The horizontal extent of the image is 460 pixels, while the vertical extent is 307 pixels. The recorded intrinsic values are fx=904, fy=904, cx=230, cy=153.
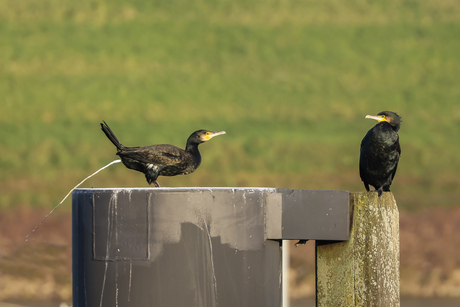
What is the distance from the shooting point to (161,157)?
7.71 metres

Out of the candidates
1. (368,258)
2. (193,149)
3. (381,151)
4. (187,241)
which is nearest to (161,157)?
(193,149)

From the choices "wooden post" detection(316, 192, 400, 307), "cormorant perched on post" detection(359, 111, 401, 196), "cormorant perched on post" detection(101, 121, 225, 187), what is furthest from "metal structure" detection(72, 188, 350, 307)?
"cormorant perched on post" detection(359, 111, 401, 196)

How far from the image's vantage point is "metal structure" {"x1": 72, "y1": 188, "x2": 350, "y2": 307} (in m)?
5.42

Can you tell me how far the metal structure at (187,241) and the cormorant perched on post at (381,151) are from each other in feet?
7.88

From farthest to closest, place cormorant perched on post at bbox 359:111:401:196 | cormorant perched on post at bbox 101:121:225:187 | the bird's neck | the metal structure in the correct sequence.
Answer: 1. the bird's neck
2. cormorant perched on post at bbox 359:111:401:196
3. cormorant perched on post at bbox 101:121:225:187
4. the metal structure

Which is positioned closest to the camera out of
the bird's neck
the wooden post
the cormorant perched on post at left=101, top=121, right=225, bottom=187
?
the wooden post

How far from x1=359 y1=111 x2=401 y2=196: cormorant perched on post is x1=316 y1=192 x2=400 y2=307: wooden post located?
203cm

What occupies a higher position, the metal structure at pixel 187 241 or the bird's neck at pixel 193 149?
the bird's neck at pixel 193 149

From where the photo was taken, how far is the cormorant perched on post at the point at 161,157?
7684 millimetres

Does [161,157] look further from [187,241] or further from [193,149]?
[187,241]

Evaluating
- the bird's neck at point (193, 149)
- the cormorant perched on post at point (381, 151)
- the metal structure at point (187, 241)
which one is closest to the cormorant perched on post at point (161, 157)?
the bird's neck at point (193, 149)

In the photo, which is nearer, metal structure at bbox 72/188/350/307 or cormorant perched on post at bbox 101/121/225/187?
metal structure at bbox 72/188/350/307

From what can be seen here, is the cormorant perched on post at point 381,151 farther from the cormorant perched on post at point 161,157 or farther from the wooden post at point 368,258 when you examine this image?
the wooden post at point 368,258

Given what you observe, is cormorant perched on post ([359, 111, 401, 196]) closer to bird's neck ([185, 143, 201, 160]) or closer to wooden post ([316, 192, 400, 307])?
bird's neck ([185, 143, 201, 160])
